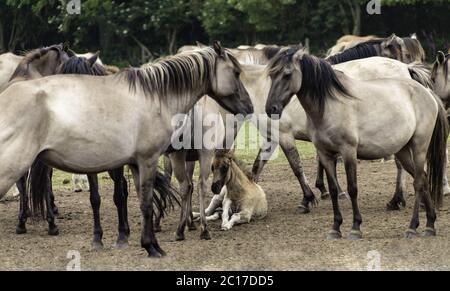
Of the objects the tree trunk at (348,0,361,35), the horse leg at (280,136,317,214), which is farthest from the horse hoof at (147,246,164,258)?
the tree trunk at (348,0,361,35)

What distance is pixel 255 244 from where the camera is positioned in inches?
363

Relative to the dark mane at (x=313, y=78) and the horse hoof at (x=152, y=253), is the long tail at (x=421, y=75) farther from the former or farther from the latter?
the horse hoof at (x=152, y=253)

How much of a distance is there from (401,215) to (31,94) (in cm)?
481

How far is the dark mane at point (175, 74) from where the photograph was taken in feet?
27.9

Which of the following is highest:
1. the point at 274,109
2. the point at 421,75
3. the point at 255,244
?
the point at 274,109

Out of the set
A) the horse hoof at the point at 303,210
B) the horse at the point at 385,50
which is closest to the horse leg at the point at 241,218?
the horse hoof at the point at 303,210

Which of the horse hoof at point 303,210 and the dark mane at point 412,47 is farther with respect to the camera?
the dark mane at point 412,47

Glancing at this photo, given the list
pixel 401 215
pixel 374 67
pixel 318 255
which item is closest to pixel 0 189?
pixel 318 255

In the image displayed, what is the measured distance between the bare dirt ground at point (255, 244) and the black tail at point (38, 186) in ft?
1.04

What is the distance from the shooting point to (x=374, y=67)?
1225 centimetres

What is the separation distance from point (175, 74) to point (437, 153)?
10.2 feet

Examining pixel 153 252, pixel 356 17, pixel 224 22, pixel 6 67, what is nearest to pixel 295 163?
pixel 153 252

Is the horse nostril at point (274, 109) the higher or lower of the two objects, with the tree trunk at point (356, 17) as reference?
higher

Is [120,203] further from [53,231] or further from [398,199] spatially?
[398,199]
